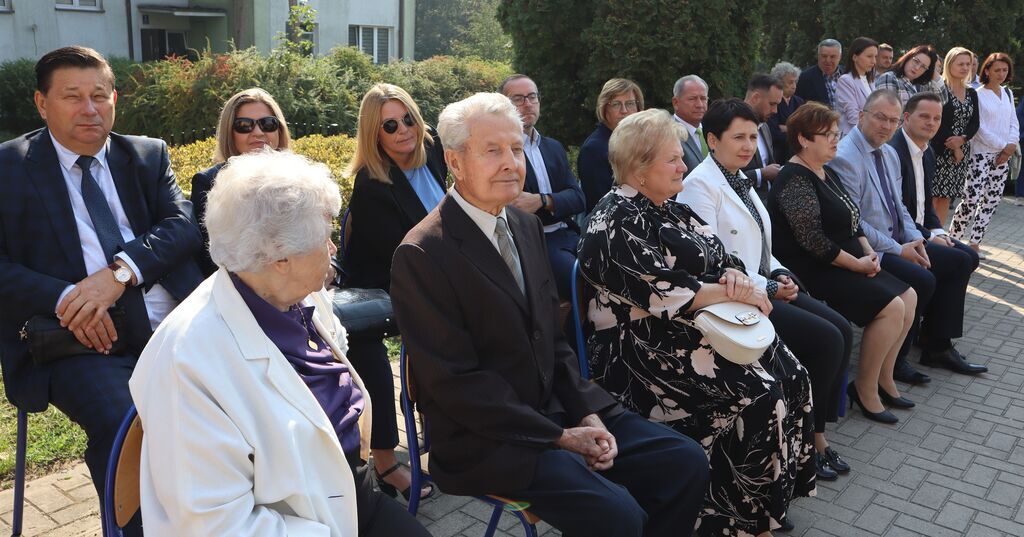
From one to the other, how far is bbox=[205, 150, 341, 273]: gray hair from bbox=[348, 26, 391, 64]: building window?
2563 centimetres

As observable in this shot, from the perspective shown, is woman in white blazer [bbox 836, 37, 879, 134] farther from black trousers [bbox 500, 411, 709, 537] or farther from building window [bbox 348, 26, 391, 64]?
building window [bbox 348, 26, 391, 64]

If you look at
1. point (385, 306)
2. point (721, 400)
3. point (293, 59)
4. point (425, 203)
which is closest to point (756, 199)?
point (721, 400)

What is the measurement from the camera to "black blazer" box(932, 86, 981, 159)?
26.2 ft

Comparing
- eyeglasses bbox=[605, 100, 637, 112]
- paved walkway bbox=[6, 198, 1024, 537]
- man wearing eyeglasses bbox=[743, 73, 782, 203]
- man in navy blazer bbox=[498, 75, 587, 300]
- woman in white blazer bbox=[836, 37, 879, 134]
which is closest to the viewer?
paved walkway bbox=[6, 198, 1024, 537]

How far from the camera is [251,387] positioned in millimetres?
1947

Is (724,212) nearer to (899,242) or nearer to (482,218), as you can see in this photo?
(482,218)

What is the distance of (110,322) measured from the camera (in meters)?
3.02

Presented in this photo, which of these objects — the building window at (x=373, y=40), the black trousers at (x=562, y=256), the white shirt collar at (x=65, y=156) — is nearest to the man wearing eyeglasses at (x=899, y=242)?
the black trousers at (x=562, y=256)

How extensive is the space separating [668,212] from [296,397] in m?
2.13

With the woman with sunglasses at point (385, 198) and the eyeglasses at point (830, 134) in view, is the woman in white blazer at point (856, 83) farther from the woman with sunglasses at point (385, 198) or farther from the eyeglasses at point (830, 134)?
the woman with sunglasses at point (385, 198)

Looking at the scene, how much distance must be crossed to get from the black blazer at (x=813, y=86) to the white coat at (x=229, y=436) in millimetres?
8130

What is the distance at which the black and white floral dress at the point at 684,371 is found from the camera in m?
3.39

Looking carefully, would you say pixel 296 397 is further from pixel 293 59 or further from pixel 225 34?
pixel 225 34

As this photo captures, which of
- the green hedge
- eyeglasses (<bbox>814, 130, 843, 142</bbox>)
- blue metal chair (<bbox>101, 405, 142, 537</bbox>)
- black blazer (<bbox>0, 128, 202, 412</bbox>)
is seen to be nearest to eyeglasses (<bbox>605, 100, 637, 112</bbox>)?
eyeglasses (<bbox>814, 130, 843, 142</bbox>)
